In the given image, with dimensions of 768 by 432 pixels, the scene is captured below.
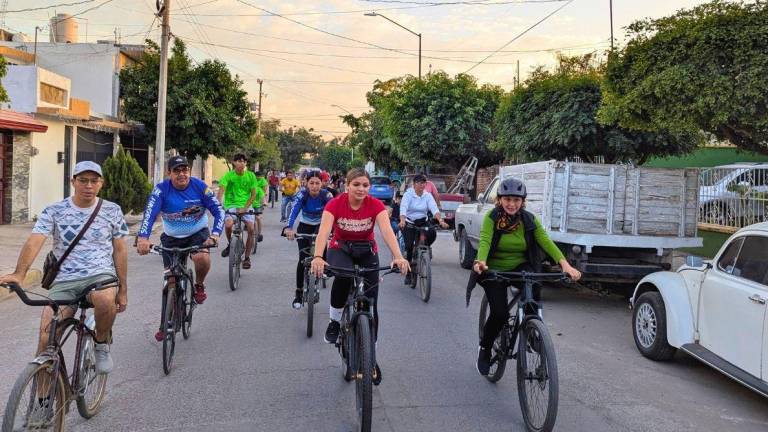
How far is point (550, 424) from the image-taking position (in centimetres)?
402

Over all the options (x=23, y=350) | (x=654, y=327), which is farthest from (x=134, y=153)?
(x=654, y=327)

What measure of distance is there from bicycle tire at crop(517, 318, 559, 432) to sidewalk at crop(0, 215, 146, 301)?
17.4ft

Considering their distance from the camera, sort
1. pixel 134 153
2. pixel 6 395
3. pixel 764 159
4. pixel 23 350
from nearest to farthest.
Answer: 1. pixel 6 395
2. pixel 23 350
3. pixel 764 159
4. pixel 134 153

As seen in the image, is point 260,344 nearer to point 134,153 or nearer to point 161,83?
point 161,83

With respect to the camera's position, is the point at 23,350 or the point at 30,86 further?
the point at 30,86

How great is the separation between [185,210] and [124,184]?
1244 centimetres

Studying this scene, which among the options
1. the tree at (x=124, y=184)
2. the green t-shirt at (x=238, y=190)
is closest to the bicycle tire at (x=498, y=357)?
the green t-shirt at (x=238, y=190)

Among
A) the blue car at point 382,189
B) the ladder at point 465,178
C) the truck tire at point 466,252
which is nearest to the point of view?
the truck tire at point 466,252

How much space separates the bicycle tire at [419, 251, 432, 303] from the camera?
881cm

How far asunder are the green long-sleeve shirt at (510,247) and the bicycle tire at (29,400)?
9.75ft

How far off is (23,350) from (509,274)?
478 centimetres

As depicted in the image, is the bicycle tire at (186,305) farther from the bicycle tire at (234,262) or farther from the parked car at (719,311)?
the parked car at (719,311)

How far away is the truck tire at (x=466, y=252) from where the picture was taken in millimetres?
11992

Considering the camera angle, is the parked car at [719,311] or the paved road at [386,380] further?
the parked car at [719,311]
